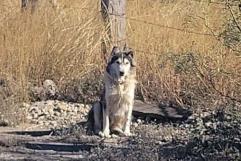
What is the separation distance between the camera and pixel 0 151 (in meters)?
8.55

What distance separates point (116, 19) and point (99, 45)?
0.76 meters

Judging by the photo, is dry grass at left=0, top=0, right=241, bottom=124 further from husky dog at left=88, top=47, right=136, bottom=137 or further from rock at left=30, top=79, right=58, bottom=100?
husky dog at left=88, top=47, right=136, bottom=137

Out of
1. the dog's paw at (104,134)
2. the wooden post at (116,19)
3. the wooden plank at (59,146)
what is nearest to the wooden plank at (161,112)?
the dog's paw at (104,134)

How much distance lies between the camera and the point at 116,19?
39.7 feet

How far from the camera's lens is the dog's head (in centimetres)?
995

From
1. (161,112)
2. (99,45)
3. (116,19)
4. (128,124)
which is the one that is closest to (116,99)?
(128,124)

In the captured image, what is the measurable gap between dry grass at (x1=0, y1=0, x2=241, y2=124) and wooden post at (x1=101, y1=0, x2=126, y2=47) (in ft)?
1.06

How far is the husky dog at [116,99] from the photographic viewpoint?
9953 mm

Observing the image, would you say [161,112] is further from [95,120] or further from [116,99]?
[95,120]

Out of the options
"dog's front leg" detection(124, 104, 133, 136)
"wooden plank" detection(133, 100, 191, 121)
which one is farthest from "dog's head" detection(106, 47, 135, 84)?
"wooden plank" detection(133, 100, 191, 121)

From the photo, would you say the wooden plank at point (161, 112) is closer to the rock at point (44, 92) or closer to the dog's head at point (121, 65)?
the dog's head at point (121, 65)

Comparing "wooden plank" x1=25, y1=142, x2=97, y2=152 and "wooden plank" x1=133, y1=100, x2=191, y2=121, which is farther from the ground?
"wooden plank" x1=133, y1=100, x2=191, y2=121

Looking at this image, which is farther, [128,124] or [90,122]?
[90,122]

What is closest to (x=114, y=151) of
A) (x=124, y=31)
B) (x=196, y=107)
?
(x=196, y=107)
